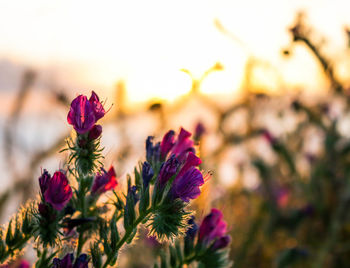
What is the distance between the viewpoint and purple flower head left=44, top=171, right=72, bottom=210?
0.80 m

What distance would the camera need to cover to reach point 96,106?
83 cm

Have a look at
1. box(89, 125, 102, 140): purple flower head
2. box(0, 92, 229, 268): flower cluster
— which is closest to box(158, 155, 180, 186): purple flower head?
box(0, 92, 229, 268): flower cluster

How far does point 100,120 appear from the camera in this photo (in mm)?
869

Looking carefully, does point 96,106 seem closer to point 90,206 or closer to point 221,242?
point 90,206

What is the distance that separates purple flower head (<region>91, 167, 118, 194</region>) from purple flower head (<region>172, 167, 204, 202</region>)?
0.58ft

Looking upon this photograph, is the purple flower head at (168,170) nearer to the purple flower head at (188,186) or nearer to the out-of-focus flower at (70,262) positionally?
the purple flower head at (188,186)

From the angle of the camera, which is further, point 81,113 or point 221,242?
point 221,242

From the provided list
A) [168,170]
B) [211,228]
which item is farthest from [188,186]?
[211,228]

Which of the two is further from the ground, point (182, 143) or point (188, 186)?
point (182, 143)

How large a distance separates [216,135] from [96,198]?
1.99 meters

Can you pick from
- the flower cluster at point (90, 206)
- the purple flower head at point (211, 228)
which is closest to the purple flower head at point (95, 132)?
the flower cluster at point (90, 206)

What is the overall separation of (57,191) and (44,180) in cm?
3

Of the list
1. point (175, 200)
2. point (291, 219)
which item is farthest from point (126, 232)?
point (291, 219)

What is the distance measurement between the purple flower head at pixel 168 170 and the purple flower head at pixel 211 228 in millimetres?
171
